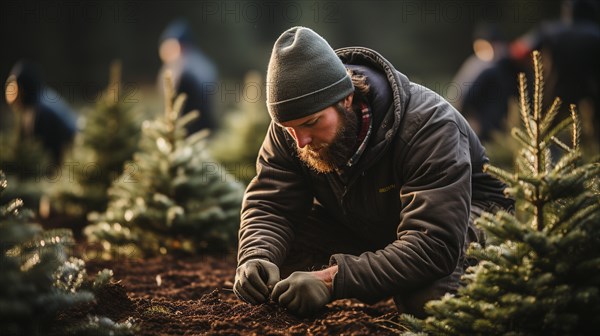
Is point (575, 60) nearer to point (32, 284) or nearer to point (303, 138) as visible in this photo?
point (303, 138)

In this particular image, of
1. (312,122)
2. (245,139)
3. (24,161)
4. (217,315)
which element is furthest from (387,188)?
(24,161)

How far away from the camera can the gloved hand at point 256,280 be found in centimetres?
346

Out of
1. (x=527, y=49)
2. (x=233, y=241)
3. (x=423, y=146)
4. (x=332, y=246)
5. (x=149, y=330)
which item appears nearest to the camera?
(x=149, y=330)

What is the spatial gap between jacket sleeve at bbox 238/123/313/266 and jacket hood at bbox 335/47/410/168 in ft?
1.84

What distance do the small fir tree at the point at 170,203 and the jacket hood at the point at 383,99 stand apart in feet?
6.73

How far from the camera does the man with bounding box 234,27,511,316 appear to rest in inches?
129

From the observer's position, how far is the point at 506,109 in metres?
10.8

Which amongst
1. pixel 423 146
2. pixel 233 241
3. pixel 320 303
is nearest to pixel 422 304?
pixel 320 303

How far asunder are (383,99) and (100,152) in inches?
171

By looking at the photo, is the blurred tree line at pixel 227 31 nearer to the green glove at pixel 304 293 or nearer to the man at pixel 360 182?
the man at pixel 360 182

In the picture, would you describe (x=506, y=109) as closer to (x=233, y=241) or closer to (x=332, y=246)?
(x=233, y=241)

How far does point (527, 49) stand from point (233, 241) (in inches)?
267

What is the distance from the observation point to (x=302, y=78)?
3.39 metres

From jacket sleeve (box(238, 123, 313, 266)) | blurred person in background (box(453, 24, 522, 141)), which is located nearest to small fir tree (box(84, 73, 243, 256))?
jacket sleeve (box(238, 123, 313, 266))
